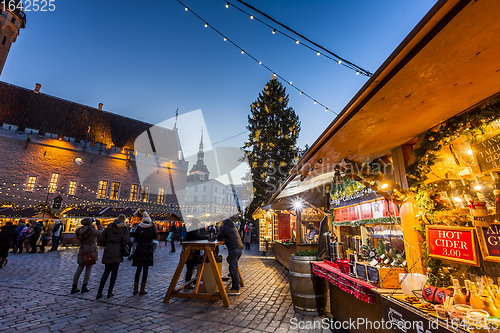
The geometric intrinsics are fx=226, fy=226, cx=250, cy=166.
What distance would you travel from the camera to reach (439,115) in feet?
8.75

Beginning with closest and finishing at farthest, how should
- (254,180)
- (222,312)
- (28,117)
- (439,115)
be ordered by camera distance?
(439,115) < (222,312) < (254,180) < (28,117)

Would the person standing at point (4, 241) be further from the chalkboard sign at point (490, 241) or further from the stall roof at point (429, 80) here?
the chalkboard sign at point (490, 241)

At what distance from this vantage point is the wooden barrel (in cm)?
459

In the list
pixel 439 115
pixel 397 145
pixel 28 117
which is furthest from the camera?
pixel 28 117

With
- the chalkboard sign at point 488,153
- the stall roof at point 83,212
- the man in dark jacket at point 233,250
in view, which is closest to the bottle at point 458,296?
→ the chalkboard sign at point 488,153

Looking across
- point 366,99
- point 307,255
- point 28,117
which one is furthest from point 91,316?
point 28,117

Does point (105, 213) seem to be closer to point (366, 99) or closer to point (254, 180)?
point (254, 180)

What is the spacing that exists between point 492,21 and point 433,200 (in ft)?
7.63

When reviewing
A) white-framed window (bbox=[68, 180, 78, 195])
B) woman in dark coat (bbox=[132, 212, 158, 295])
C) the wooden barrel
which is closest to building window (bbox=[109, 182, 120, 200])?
white-framed window (bbox=[68, 180, 78, 195])

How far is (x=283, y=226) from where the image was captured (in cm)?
1305

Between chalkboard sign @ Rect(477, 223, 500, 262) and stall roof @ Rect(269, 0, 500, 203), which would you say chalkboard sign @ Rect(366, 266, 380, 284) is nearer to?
chalkboard sign @ Rect(477, 223, 500, 262)

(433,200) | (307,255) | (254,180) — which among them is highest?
(254,180)

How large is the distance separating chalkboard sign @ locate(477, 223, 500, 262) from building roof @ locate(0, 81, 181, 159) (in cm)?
2691

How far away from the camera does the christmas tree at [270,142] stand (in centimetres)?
1939
